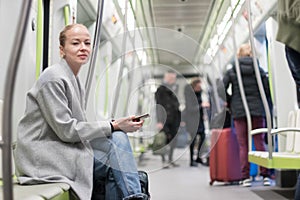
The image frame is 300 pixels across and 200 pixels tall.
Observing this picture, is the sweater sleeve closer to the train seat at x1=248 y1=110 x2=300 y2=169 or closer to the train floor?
the train floor

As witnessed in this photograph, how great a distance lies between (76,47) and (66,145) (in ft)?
1.57

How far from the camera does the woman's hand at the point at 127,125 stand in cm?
188

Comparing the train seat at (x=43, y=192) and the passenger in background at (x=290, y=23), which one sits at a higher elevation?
A: the passenger in background at (x=290, y=23)

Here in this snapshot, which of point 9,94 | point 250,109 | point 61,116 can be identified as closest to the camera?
point 9,94

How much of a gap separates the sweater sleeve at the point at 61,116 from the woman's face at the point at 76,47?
0.23m

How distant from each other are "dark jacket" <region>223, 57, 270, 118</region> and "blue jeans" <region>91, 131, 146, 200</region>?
104 inches

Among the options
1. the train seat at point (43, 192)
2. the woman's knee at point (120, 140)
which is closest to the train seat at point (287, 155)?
the woman's knee at point (120, 140)

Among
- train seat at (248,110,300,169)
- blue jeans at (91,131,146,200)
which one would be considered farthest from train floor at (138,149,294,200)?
blue jeans at (91,131,146,200)

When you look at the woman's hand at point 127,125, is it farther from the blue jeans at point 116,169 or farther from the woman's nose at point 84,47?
the woman's nose at point 84,47

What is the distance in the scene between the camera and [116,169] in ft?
6.12

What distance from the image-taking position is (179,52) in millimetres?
2424

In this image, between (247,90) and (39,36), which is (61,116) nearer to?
(39,36)

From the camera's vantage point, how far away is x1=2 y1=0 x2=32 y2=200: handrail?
958mm

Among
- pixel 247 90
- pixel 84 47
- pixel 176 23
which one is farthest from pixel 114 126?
pixel 176 23
